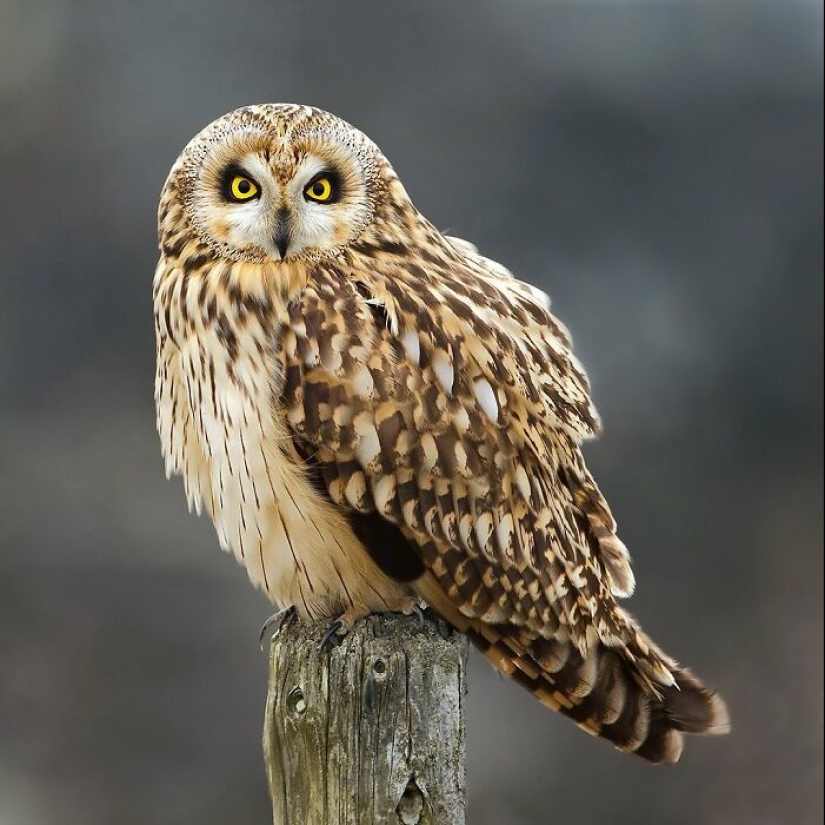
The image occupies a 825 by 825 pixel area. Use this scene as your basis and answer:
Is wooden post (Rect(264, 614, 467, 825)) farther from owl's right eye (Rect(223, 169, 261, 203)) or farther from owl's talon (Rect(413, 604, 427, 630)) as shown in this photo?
owl's right eye (Rect(223, 169, 261, 203))

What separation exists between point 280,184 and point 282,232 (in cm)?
8

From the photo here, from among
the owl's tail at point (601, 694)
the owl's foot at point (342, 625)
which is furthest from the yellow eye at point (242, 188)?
the owl's tail at point (601, 694)

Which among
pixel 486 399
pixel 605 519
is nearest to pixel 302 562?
pixel 486 399

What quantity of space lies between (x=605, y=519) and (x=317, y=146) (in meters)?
0.93

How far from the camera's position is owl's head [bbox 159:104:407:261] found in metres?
2.14

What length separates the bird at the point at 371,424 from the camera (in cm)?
214

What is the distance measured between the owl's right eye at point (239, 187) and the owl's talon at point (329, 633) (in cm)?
77

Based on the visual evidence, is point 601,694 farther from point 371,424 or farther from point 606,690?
point 371,424

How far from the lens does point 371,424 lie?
2.12 meters

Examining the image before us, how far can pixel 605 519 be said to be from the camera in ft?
Answer: 8.08

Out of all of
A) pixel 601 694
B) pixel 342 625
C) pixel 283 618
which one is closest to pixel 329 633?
pixel 342 625

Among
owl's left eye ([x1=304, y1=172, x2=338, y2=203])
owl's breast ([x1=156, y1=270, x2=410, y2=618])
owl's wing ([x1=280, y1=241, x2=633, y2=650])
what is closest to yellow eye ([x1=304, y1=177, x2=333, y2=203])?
owl's left eye ([x1=304, y1=172, x2=338, y2=203])

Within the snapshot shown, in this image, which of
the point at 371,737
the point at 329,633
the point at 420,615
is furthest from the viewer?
the point at 420,615

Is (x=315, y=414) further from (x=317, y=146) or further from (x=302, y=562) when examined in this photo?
(x=317, y=146)
